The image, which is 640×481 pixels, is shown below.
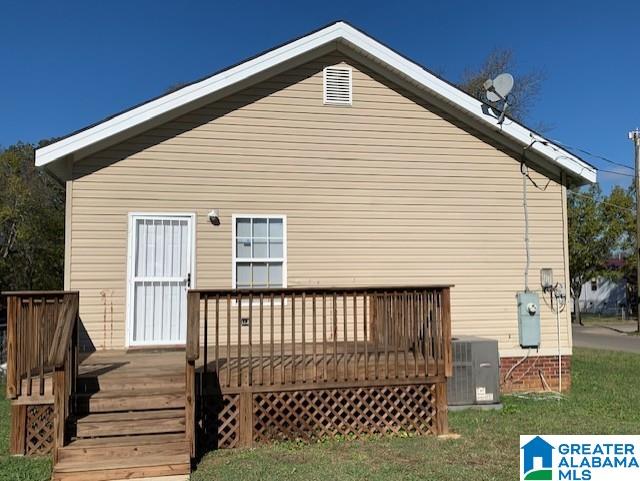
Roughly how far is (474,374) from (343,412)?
2213 mm

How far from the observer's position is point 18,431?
18.7 ft

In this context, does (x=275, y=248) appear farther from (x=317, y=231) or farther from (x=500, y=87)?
(x=500, y=87)

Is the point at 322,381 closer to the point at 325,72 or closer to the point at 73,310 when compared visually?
the point at 73,310

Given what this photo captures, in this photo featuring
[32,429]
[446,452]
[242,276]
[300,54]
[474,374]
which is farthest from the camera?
[300,54]

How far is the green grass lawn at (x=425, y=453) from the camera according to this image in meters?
4.84

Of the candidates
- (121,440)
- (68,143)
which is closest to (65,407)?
(121,440)

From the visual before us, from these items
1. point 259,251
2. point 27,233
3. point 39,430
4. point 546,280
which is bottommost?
point 39,430

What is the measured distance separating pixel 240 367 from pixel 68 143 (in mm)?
3810

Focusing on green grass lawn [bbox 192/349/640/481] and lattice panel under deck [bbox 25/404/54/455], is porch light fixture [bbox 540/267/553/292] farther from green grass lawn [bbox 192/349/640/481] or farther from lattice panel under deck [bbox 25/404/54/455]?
lattice panel under deck [bbox 25/404/54/455]

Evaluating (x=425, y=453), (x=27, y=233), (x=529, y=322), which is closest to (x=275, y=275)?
(x=425, y=453)

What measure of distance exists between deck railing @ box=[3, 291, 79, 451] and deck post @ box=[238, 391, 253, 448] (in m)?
1.69

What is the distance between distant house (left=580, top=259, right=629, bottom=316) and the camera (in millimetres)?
38537

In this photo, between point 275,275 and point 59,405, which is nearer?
point 59,405

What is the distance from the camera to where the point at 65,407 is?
5.11 meters
